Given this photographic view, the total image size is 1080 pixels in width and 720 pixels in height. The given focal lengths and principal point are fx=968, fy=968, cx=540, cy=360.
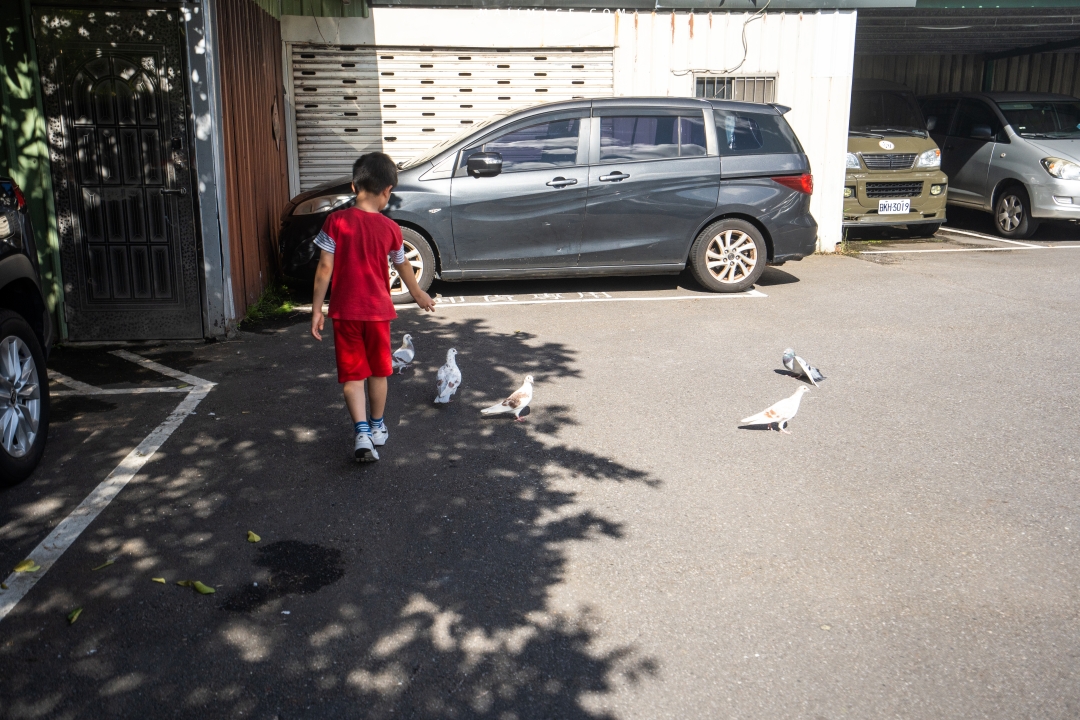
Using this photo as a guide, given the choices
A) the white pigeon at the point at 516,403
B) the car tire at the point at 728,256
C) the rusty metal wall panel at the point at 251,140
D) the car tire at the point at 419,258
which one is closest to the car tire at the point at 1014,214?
the car tire at the point at 728,256

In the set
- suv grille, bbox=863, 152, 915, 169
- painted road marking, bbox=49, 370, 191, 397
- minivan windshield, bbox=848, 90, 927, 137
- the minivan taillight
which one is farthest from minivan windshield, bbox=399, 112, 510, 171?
minivan windshield, bbox=848, 90, 927, 137

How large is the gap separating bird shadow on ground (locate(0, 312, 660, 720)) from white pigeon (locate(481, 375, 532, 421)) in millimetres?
83

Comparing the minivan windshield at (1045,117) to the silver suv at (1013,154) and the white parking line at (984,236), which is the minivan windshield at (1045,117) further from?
the white parking line at (984,236)

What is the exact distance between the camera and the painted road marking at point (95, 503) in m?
3.90

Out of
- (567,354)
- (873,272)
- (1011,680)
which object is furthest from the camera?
(873,272)

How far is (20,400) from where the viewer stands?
197 inches

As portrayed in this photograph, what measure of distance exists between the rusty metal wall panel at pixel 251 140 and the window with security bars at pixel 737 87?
16.8ft

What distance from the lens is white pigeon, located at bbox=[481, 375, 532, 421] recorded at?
583 cm

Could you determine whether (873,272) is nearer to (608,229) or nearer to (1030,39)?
(608,229)

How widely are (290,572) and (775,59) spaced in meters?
10.1

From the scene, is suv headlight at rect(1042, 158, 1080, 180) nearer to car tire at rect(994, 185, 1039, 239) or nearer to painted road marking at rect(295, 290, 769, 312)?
car tire at rect(994, 185, 1039, 239)

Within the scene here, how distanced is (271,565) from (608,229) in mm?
5973

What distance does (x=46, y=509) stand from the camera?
15.2 ft

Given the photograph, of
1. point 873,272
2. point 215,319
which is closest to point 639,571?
point 215,319
